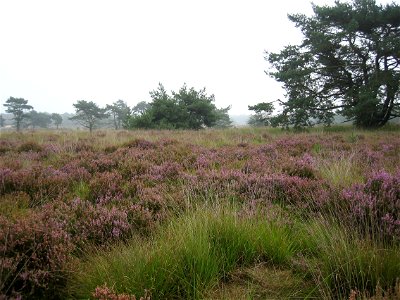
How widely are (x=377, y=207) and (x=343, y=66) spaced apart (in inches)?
677

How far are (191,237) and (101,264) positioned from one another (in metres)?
0.72

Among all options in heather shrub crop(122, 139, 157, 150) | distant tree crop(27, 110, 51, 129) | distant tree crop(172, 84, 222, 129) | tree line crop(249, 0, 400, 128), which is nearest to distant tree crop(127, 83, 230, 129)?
distant tree crop(172, 84, 222, 129)

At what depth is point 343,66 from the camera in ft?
55.7

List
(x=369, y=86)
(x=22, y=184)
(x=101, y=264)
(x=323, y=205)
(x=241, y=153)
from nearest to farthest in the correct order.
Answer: (x=101, y=264) < (x=323, y=205) < (x=22, y=184) < (x=241, y=153) < (x=369, y=86)

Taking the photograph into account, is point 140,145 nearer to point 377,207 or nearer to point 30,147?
point 30,147

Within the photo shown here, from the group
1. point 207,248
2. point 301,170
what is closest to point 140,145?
point 301,170

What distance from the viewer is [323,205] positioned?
305 cm

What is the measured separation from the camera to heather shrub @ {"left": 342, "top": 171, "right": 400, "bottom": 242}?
2295 millimetres

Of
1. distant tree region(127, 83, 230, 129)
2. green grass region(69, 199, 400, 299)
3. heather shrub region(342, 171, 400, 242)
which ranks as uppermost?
distant tree region(127, 83, 230, 129)

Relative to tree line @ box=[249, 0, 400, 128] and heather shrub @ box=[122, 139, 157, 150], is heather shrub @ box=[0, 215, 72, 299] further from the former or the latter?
tree line @ box=[249, 0, 400, 128]

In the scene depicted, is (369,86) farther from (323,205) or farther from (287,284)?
(287,284)

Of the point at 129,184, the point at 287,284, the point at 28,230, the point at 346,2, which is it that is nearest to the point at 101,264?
the point at 28,230

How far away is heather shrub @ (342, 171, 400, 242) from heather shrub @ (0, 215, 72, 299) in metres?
2.48

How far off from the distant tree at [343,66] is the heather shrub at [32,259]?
15.5 meters
